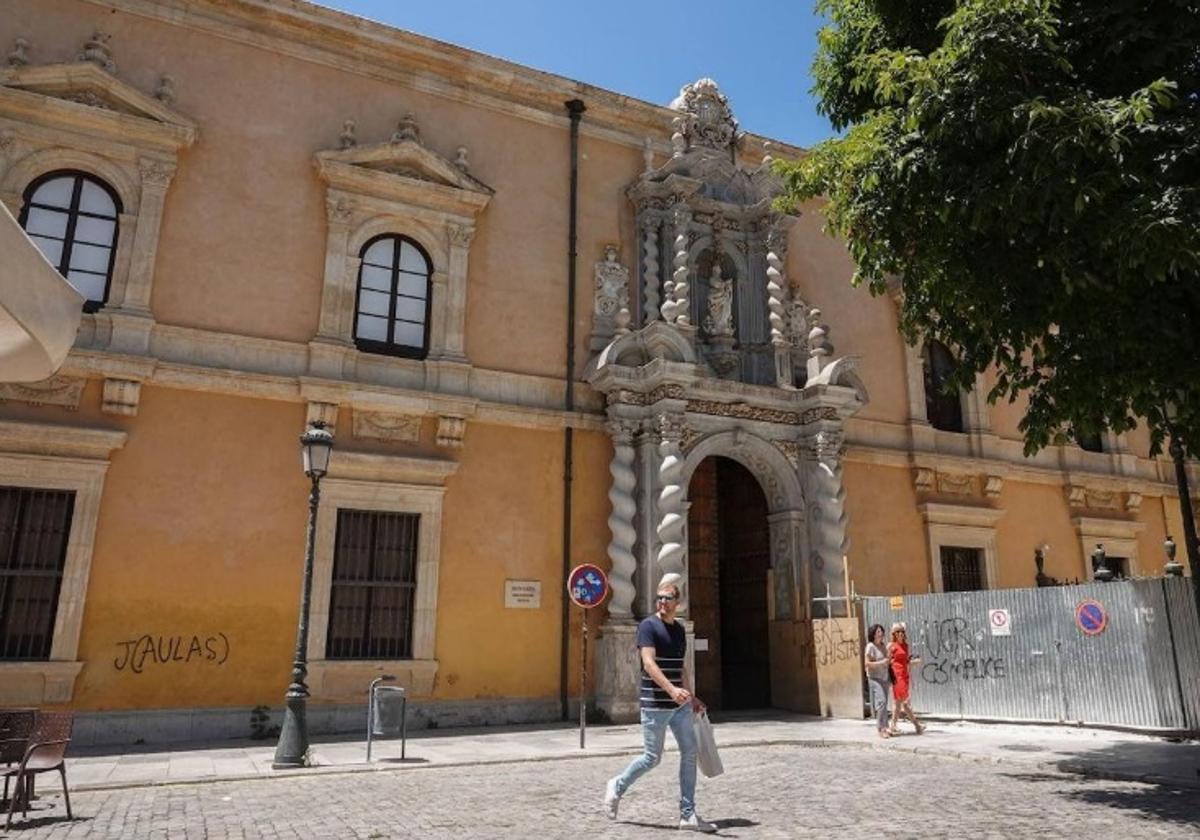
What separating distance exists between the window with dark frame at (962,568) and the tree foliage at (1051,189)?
1028 cm

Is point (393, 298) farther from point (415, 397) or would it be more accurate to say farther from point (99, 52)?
point (99, 52)

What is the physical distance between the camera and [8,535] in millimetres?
12297

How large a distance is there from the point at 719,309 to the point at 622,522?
5.04m

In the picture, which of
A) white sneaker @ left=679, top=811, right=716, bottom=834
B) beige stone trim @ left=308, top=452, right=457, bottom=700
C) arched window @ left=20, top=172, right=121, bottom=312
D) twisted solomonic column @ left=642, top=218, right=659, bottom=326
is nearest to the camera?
white sneaker @ left=679, top=811, right=716, bottom=834

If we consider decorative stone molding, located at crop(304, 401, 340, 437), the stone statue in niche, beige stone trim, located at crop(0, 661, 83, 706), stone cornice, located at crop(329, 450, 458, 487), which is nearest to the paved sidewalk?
beige stone trim, located at crop(0, 661, 83, 706)

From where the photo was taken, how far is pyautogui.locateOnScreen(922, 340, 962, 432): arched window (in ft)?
66.9

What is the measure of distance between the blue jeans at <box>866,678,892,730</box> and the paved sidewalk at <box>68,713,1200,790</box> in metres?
0.28

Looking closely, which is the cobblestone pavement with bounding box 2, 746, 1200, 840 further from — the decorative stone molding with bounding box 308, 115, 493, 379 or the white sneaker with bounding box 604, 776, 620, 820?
the decorative stone molding with bounding box 308, 115, 493, 379

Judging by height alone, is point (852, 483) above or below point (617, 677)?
above

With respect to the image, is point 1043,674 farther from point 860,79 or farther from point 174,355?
point 174,355

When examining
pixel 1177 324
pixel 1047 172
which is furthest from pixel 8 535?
pixel 1177 324

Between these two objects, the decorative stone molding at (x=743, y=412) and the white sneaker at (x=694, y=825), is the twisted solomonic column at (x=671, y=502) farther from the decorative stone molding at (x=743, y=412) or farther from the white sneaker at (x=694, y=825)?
the white sneaker at (x=694, y=825)

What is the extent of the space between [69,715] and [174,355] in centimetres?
704

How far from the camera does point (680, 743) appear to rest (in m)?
7.08
